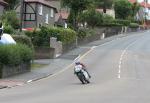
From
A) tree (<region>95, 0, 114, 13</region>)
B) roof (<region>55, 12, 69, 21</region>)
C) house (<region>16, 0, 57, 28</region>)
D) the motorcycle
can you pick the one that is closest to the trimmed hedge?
house (<region>16, 0, 57, 28</region>)

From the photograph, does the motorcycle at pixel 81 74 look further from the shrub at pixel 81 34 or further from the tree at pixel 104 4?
the tree at pixel 104 4

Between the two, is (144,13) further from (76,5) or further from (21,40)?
(21,40)

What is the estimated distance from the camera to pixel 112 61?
55438 mm

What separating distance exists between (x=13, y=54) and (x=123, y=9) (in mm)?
97036

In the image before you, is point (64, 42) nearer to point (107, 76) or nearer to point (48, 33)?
point (48, 33)

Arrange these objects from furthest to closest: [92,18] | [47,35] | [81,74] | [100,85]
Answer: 1. [92,18]
2. [47,35]
3. [81,74]
4. [100,85]

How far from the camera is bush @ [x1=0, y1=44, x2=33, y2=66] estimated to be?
1497 inches

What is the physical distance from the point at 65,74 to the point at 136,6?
Answer: 10376cm

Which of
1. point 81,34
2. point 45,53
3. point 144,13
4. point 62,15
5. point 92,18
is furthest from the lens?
point 144,13

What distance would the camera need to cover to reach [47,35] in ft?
203

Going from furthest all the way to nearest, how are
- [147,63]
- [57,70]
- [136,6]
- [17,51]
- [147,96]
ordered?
1. [136,6]
2. [147,63]
3. [57,70]
4. [17,51]
5. [147,96]

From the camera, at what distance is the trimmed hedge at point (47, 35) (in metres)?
60.0

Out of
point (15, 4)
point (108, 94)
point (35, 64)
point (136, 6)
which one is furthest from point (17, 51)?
point (136, 6)

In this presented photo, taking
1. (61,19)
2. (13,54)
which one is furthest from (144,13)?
(13,54)
